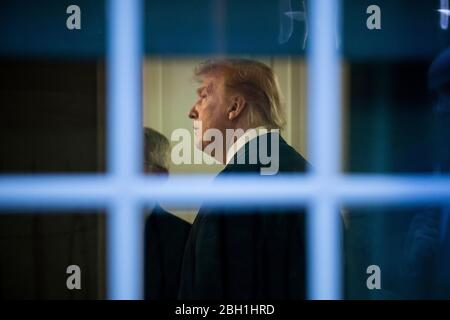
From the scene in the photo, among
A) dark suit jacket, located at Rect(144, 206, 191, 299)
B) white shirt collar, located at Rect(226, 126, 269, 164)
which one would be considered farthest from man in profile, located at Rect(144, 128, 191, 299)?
white shirt collar, located at Rect(226, 126, 269, 164)

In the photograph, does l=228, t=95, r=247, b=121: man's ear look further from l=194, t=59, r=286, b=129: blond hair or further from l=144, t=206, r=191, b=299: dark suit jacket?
l=144, t=206, r=191, b=299: dark suit jacket

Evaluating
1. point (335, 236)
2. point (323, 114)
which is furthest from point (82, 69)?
point (335, 236)

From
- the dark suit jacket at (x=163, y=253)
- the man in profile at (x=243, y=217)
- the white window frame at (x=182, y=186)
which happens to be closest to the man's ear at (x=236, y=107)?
the man in profile at (x=243, y=217)

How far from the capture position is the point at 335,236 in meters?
1.19

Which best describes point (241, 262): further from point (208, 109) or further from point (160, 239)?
point (208, 109)

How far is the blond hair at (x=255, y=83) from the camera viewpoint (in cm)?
120

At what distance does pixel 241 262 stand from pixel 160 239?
0.18 meters

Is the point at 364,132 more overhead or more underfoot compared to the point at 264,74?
more underfoot

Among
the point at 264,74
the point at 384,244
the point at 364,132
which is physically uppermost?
the point at 264,74

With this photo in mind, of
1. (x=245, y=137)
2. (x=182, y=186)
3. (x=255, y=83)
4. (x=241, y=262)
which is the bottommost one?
(x=241, y=262)

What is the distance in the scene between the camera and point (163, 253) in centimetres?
121

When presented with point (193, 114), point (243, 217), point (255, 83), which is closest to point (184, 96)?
point (193, 114)
